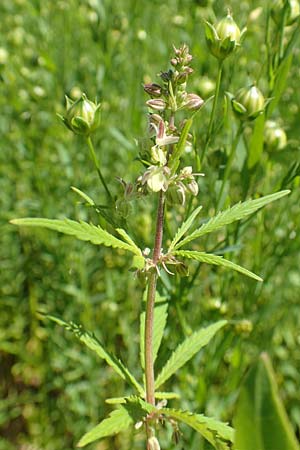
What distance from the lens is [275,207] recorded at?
1.90m

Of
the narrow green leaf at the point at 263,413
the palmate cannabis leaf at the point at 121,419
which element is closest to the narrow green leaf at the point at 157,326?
the palmate cannabis leaf at the point at 121,419

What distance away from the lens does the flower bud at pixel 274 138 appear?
4.39 feet

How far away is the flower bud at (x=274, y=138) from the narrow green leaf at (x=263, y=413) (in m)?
0.97

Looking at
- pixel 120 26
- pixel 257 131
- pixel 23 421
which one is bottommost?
pixel 23 421

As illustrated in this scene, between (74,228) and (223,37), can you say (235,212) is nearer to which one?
(74,228)

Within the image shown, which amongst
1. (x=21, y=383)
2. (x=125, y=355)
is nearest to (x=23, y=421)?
(x=21, y=383)

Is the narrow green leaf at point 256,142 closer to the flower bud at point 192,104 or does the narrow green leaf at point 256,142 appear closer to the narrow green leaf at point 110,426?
the flower bud at point 192,104

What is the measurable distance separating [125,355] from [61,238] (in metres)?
0.46

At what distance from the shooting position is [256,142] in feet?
4.02

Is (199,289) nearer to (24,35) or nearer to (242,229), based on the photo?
(242,229)

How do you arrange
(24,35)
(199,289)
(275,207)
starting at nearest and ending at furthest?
(199,289), (275,207), (24,35)

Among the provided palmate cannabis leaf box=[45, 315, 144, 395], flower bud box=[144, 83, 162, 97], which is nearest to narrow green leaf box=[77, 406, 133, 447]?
palmate cannabis leaf box=[45, 315, 144, 395]

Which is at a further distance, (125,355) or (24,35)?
(24,35)

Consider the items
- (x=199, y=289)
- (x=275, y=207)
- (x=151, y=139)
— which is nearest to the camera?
(x=151, y=139)
